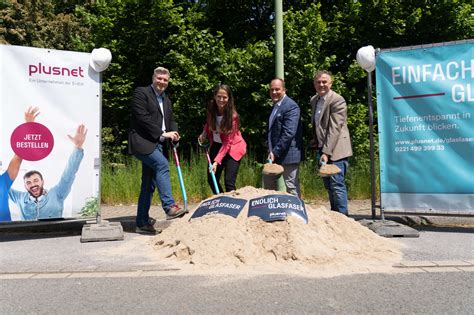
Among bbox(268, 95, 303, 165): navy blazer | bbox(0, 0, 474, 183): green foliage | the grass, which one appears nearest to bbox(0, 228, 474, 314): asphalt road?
bbox(268, 95, 303, 165): navy blazer

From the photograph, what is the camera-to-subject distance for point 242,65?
11156 mm

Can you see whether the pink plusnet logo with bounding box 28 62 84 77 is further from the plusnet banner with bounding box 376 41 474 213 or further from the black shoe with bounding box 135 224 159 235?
the plusnet banner with bounding box 376 41 474 213

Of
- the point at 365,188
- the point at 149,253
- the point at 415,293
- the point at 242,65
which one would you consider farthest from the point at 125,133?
the point at 415,293

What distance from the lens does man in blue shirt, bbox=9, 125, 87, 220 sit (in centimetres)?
573

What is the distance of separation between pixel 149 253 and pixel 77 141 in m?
2.02

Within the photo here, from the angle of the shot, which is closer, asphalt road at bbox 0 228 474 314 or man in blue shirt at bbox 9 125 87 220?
asphalt road at bbox 0 228 474 314

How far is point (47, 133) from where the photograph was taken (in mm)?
5875

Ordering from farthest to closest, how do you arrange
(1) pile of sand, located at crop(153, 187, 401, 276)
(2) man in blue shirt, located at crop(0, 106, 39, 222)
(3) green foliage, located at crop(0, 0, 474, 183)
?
1. (3) green foliage, located at crop(0, 0, 474, 183)
2. (2) man in blue shirt, located at crop(0, 106, 39, 222)
3. (1) pile of sand, located at crop(153, 187, 401, 276)

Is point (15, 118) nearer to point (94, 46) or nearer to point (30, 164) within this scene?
point (30, 164)

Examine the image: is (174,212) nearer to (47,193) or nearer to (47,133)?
(47,193)

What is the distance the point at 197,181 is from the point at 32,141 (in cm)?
422

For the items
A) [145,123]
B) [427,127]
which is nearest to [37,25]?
[145,123]

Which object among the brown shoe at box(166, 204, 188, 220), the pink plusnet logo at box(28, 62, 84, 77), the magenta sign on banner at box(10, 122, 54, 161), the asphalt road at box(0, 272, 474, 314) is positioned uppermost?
the pink plusnet logo at box(28, 62, 84, 77)

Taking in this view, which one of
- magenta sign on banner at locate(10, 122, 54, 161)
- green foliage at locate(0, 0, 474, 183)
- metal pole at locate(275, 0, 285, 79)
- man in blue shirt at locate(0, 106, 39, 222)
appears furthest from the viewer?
green foliage at locate(0, 0, 474, 183)
